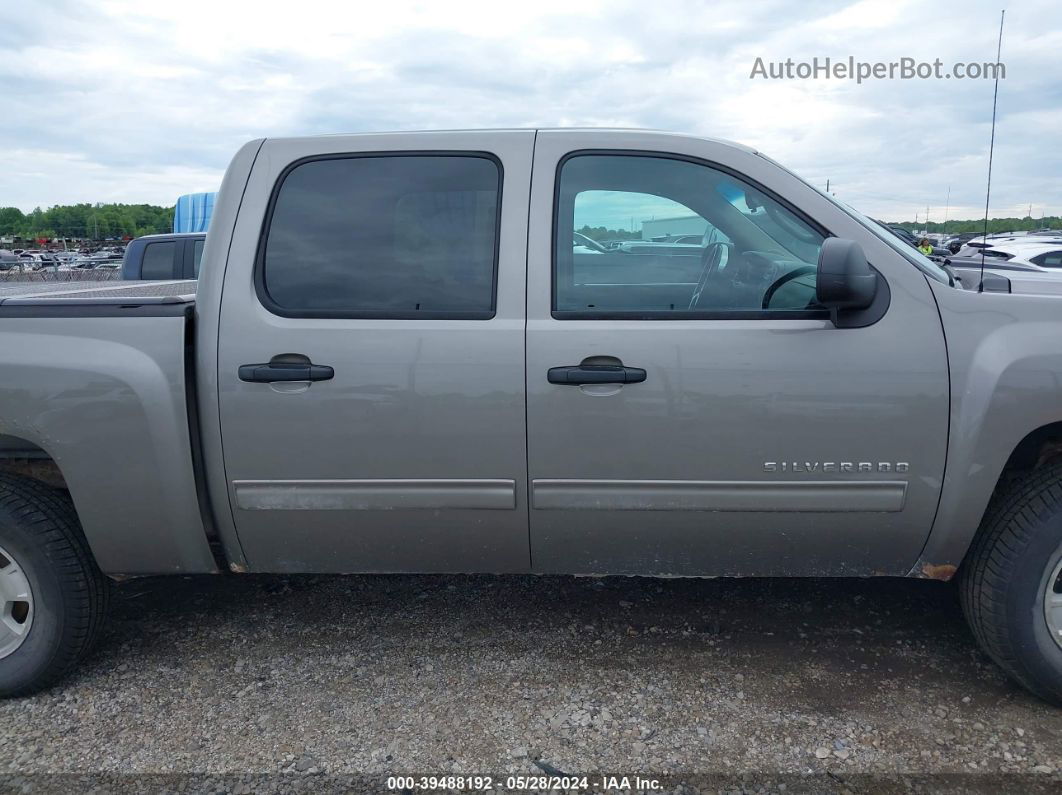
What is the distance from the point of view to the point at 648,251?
112 inches

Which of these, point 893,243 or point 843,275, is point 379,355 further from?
point 893,243

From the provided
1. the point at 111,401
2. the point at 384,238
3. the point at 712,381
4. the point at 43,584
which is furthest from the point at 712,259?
the point at 43,584

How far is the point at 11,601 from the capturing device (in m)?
2.97

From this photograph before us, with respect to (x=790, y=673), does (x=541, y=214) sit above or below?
above

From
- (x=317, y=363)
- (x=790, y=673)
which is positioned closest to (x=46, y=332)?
(x=317, y=363)

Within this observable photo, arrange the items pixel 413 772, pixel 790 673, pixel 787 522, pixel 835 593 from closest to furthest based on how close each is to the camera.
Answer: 1. pixel 413 772
2. pixel 787 522
3. pixel 790 673
4. pixel 835 593

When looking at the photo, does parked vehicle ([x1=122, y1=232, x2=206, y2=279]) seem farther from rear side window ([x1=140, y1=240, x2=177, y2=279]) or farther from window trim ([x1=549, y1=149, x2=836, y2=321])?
window trim ([x1=549, y1=149, x2=836, y2=321])

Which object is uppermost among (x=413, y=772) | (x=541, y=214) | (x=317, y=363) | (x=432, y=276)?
(x=541, y=214)

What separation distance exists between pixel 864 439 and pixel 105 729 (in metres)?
2.68

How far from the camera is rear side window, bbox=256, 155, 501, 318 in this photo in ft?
9.19

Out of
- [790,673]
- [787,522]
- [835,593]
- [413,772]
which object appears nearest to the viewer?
[413,772]

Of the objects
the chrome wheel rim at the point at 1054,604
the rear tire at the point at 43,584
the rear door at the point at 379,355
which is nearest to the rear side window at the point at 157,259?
the rear tire at the point at 43,584

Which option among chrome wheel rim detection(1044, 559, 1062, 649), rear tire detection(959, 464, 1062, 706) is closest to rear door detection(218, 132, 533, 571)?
rear tire detection(959, 464, 1062, 706)

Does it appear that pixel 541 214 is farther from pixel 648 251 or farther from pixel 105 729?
pixel 105 729
